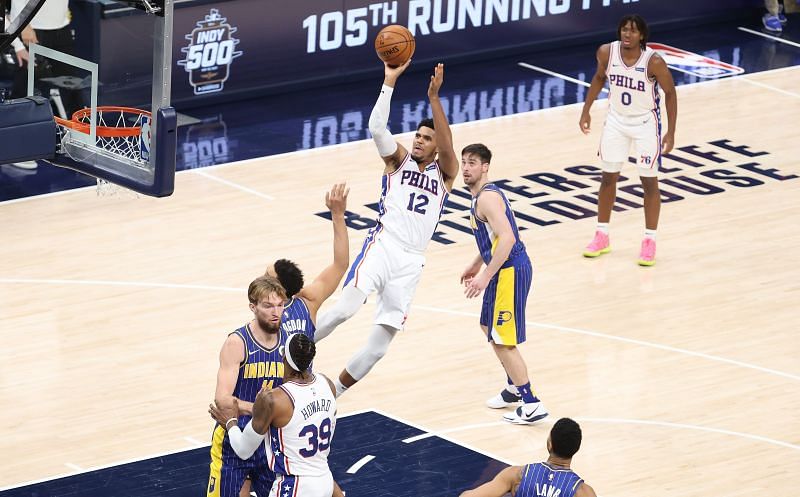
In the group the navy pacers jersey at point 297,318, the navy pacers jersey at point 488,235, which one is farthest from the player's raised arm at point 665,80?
the navy pacers jersey at point 297,318

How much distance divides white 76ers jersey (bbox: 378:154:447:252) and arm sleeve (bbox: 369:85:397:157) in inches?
8.4

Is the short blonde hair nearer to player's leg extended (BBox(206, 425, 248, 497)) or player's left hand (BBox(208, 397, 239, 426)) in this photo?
player's left hand (BBox(208, 397, 239, 426))

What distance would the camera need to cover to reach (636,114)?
48.3ft

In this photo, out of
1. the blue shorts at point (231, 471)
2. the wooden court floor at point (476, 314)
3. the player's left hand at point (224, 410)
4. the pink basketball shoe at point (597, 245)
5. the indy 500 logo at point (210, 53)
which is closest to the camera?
the player's left hand at point (224, 410)

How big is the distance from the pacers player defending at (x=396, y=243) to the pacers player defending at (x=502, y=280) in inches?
7.3

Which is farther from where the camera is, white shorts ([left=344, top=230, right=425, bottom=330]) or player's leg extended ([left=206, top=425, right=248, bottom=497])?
white shorts ([left=344, top=230, right=425, bottom=330])

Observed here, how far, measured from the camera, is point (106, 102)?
420 inches

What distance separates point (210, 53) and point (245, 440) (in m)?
10.5

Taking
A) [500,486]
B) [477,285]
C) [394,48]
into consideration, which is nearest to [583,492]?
[500,486]

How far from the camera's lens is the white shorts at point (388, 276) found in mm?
11602

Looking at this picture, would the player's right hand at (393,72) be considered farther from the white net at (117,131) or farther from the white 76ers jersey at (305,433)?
the white 76ers jersey at (305,433)

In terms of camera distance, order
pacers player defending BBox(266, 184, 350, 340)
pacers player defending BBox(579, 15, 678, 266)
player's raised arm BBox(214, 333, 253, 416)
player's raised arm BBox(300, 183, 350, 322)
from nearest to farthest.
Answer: player's raised arm BBox(214, 333, 253, 416) → pacers player defending BBox(266, 184, 350, 340) → player's raised arm BBox(300, 183, 350, 322) → pacers player defending BBox(579, 15, 678, 266)

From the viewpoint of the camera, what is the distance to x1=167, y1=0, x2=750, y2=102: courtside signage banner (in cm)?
1870

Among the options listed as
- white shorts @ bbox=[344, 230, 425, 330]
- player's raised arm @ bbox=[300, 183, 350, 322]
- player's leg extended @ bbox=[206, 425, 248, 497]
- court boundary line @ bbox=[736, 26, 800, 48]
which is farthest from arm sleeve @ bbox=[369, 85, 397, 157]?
court boundary line @ bbox=[736, 26, 800, 48]
